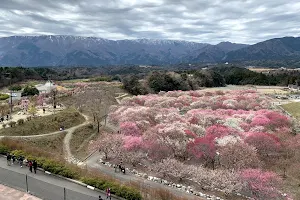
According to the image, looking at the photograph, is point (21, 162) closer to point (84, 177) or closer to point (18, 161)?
point (18, 161)

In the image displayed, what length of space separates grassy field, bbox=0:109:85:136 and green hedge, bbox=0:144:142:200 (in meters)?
12.3

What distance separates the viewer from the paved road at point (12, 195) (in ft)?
72.2

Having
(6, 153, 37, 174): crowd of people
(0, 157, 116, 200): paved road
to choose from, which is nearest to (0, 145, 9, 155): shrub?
(6, 153, 37, 174): crowd of people

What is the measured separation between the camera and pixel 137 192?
71.2ft

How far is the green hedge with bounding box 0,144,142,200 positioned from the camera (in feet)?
71.2

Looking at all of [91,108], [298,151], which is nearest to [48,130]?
[91,108]

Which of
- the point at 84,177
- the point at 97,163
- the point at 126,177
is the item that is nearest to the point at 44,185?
the point at 84,177

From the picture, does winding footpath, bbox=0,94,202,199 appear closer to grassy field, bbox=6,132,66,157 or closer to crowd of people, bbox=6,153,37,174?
grassy field, bbox=6,132,66,157

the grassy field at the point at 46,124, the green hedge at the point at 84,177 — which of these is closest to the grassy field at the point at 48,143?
the grassy field at the point at 46,124

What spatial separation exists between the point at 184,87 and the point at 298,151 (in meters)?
61.5

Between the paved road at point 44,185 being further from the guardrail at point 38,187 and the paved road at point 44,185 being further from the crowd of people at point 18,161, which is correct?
the crowd of people at point 18,161

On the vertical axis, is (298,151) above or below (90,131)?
above

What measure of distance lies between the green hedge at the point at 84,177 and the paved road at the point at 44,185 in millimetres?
600

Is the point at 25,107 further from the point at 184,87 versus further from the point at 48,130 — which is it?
the point at 184,87
